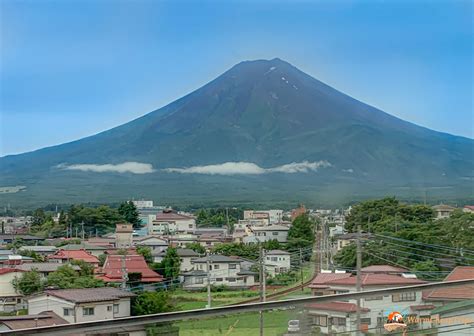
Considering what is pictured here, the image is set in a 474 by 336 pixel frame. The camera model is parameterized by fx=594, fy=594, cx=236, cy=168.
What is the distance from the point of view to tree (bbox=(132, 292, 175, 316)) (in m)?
4.36

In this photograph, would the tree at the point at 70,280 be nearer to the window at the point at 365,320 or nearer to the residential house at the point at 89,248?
the residential house at the point at 89,248

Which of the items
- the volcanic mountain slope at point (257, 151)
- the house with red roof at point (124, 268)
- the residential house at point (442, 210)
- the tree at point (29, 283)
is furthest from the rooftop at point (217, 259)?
the residential house at point (442, 210)

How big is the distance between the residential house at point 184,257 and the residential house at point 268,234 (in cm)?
70

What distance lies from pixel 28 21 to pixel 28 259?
11.8 ft

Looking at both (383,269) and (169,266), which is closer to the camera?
(383,269)

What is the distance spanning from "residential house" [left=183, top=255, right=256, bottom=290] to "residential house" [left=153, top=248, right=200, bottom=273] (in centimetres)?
5

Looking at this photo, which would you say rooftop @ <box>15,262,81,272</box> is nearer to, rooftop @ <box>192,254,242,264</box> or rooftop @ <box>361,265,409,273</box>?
rooftop @ <box>192,254,242,264</box>

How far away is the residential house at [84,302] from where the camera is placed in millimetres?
3371

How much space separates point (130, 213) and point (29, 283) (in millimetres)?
2374

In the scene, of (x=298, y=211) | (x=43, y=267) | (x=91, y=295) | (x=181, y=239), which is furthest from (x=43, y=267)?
(x=298, y=211)

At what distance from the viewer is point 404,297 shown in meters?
1.65

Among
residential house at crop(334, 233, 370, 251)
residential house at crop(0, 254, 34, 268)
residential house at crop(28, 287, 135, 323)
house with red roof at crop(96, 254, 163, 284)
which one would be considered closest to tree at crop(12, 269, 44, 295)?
residential house at crop(28, 287, 135, 323)

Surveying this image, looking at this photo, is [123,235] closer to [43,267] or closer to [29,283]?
[43,267]

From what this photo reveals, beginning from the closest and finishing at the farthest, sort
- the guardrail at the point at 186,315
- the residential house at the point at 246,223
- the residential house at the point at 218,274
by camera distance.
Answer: the guardrail at the point at 186,315 → the residential house at the point at 218,274 → the residential house at the point at 246,223
